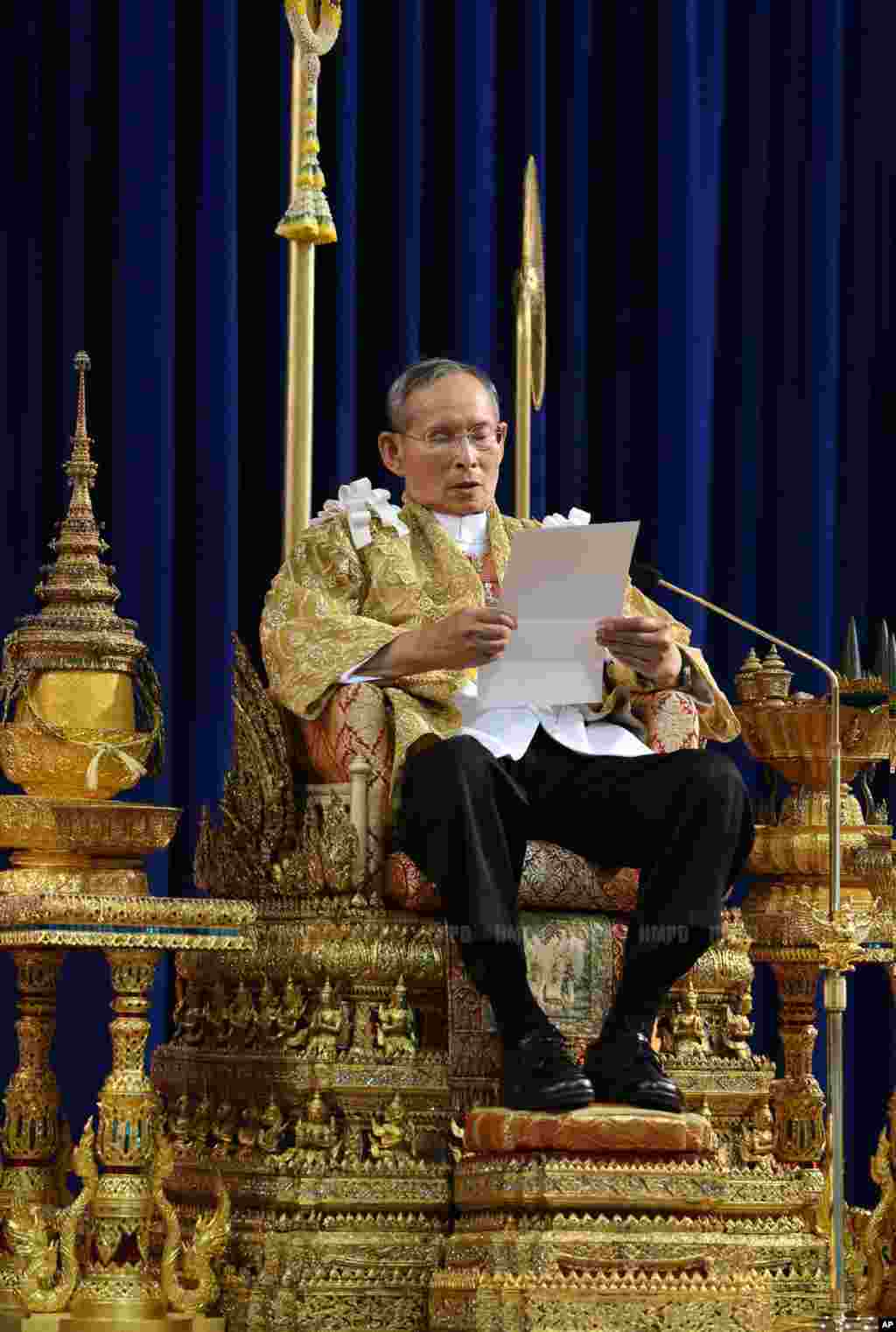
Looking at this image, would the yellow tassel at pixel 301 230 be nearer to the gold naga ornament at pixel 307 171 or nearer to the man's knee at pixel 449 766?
the gold naga ornament at pixel 307 171

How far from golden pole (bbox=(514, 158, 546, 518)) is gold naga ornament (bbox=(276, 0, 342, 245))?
549 mm

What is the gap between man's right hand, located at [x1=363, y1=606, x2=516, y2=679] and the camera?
4082 millimetres

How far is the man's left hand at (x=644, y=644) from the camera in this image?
414 centimetres

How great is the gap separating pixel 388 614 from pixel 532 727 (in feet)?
1.10

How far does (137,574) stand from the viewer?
214 inches

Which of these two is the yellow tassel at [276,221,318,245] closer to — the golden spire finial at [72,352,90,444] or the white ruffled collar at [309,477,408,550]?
the golden spire finial at [72,352,90,444]

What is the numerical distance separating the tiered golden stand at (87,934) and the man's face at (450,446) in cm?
51

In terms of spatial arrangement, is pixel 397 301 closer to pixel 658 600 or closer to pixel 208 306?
pixel 208 306

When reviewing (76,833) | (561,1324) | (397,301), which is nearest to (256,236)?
(397,301)

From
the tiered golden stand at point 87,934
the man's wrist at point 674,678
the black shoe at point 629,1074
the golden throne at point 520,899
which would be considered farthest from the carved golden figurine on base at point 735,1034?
the tiered golden stand at point 87,934

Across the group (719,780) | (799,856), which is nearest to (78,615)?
(719,780)

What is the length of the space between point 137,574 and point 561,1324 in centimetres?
214

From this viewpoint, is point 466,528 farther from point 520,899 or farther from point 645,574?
point 520,899

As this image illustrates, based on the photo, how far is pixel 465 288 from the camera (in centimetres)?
582
